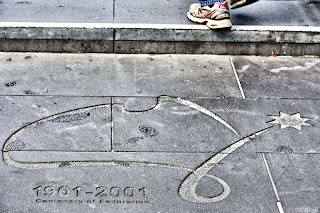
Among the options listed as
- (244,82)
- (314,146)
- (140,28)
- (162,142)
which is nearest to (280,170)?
(314,146)

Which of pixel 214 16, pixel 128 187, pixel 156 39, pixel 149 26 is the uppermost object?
pixel 214 16

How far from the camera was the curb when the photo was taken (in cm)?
526

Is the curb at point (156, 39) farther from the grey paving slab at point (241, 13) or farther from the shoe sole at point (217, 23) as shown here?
the grey paving slab at point (241, 13)

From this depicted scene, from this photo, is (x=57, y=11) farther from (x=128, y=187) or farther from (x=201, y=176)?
(x=201, y=176)

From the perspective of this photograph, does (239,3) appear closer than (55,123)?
No

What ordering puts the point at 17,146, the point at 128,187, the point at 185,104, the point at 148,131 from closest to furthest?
the point at 128,187 < the point at 17,146 < the point at 148,131 < the point at 185,104

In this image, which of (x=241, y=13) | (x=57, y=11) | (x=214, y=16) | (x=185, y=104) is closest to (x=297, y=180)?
(x=185, y=104)

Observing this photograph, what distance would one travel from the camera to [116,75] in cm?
503

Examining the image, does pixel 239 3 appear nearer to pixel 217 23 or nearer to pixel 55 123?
pixel 217 23

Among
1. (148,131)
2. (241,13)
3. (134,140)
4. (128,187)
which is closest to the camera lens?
(128,187)

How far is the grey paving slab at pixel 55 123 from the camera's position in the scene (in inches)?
163

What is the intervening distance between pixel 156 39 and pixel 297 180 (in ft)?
7.49

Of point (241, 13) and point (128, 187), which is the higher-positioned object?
point (241, 13)

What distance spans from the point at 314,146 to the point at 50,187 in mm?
2281
